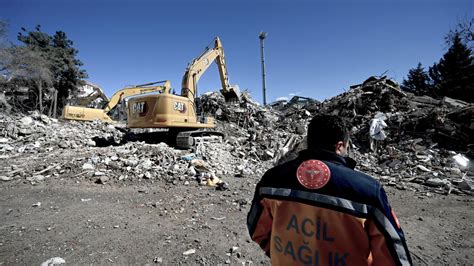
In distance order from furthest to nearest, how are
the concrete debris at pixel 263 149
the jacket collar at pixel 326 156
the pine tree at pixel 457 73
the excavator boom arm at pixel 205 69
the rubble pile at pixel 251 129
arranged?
the pine tree at pixel 457 73
the excavator boom arm at pixel 205 69
the rubble pile at pixel 251 129
the concrete debris at pixel 263 149
the jacket collar at pixel 326 156

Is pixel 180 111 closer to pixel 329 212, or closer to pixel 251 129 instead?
pixel 251 129

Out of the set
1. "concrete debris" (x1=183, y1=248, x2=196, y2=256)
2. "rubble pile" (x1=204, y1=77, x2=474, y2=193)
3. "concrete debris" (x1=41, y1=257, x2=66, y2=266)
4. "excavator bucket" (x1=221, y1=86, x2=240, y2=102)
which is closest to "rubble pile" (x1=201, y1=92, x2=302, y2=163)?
"rubble pile" (x1=204, y1=77, x2=474, y2=193)

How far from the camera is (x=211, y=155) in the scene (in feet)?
23.7

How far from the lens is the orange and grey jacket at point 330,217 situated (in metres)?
0.94

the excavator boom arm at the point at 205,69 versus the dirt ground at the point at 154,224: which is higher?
the excavator boom arm at the point at 205,69

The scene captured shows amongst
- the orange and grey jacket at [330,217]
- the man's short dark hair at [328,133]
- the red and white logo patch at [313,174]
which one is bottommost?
the orange and grey jacket at [330,217]

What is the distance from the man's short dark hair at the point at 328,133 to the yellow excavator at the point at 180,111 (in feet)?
22.6

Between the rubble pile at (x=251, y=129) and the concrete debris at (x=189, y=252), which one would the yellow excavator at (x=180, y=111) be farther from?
the concrete debris at (x=189, y=252)

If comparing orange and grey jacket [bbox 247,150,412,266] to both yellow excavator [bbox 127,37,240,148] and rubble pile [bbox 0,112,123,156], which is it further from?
rubble pile [bbox 0,112,123,156]

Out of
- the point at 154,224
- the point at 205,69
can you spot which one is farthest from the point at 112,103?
the point at 154,224

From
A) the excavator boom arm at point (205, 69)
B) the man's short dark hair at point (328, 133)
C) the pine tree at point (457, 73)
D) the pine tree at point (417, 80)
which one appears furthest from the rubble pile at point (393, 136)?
the pine tree at point (417, 80)

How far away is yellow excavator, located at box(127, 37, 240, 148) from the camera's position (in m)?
7.50

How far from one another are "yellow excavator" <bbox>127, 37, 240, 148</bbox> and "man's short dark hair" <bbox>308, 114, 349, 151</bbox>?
271 inches

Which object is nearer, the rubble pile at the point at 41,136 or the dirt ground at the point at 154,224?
the dirt ground at the point at 154,224
